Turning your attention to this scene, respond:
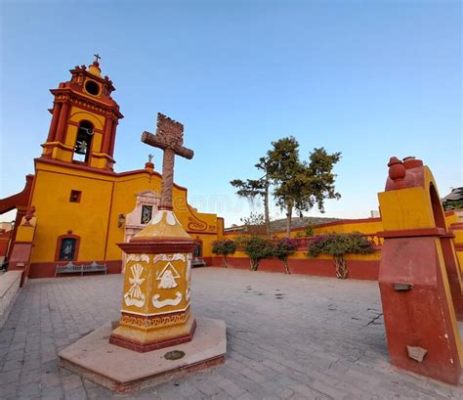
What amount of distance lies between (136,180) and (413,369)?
16584 mm

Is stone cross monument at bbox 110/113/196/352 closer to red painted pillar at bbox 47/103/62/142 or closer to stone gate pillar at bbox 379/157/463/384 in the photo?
stone gate pillar at bbox 379/157/463/384

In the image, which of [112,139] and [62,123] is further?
[112,139]

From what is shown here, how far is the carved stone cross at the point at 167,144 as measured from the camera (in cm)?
378

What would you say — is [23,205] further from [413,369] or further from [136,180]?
[413,369]

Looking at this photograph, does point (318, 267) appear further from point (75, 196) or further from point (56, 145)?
point (56, 145)

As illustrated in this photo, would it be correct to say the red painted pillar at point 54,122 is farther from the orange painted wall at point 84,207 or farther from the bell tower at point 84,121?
the orange painted wall at point 84,207

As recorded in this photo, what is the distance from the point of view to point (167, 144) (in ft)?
13.1

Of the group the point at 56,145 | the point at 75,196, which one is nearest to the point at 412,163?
the point at 75,196

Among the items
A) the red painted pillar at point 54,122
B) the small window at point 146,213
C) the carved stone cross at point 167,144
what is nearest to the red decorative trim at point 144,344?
the carved stone cross at point 167,144

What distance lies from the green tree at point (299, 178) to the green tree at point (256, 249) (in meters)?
3.01

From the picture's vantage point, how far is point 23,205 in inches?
559

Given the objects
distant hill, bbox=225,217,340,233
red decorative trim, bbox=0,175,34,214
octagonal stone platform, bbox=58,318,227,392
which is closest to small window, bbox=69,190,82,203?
red decorative trim, bbox=0,175,34,214

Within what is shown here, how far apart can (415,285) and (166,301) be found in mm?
3067

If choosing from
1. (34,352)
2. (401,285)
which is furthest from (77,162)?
(401,285)
